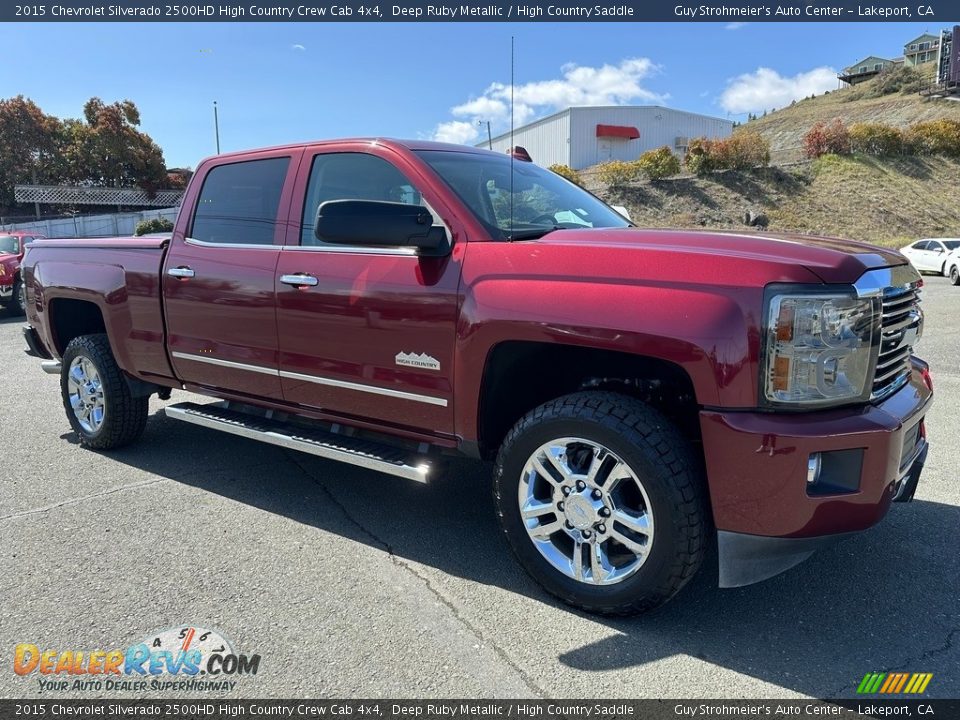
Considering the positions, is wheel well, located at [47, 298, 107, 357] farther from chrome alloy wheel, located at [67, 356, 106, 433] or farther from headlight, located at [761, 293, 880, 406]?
headlight, located at [761, 293, 880, 406]

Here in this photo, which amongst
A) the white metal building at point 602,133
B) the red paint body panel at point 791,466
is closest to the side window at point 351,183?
the red paint body panel at point 791,466

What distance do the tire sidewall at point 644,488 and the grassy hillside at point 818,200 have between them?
29804mm

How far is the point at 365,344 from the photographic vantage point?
3.30 metres

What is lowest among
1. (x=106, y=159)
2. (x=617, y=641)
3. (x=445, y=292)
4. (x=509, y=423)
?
(x=617, y=641)

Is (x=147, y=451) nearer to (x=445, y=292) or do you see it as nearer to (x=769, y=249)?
(x=445, y=292)

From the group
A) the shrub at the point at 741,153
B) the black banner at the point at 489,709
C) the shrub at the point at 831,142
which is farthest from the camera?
the shrub at the point at 831,142

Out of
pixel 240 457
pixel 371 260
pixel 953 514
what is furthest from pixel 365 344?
pixel 953 514

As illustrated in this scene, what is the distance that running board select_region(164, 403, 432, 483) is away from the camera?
3.15 m

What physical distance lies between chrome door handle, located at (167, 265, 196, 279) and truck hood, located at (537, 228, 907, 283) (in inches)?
87.4

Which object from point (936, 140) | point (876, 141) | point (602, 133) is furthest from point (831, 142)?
point (602, 133)

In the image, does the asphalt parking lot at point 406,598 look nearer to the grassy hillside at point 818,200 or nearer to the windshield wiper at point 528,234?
the windshield wiper at point 528,234

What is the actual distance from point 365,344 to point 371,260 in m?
0.40

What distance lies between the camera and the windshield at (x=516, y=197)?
10.7 feet

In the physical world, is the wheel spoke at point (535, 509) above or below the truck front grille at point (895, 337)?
below
